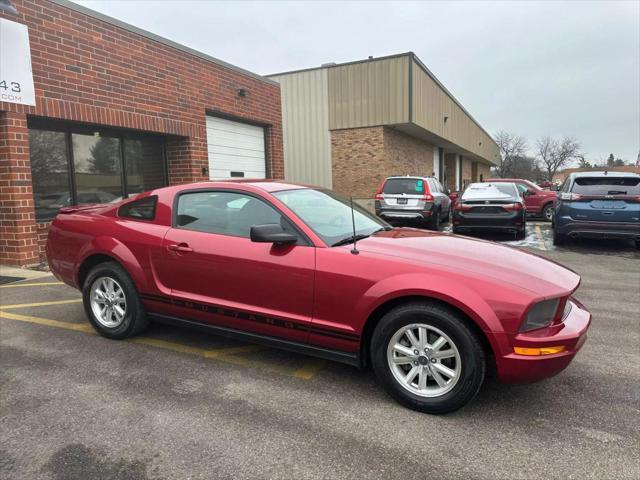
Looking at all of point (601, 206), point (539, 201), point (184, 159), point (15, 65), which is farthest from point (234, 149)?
point (539, 201)

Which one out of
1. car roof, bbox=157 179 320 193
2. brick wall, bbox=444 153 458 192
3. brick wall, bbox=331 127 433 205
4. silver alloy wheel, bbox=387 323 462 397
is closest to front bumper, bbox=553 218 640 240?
car roof, bbox=157 179 320 193

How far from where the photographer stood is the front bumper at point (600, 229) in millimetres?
9420

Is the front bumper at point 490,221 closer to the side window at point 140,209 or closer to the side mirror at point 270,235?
the side window at point 140,209

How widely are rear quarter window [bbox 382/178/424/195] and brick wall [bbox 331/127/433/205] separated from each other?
19.6ft

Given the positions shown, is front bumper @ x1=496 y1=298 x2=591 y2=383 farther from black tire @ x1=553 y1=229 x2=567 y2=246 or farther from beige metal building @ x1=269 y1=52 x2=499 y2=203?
beige metal building @ x1=269 y1=52 x2=499 y2=203

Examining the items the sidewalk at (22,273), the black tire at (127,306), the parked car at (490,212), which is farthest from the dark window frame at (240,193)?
the parked car at (490,212)

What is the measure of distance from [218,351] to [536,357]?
2.54 metres

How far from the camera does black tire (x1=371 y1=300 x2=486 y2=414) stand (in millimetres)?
2854

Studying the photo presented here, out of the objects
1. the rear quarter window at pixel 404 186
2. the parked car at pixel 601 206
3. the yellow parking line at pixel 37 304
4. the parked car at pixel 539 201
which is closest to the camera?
the yellow parking line at pixel 37 304

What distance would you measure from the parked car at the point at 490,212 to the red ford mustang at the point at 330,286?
301 inches

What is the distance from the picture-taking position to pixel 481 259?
10.6 ft

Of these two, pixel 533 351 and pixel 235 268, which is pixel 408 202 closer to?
pixel 235 268

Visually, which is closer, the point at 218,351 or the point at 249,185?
the point at 249,185

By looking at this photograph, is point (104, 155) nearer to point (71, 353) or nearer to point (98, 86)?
point (98, 86)
